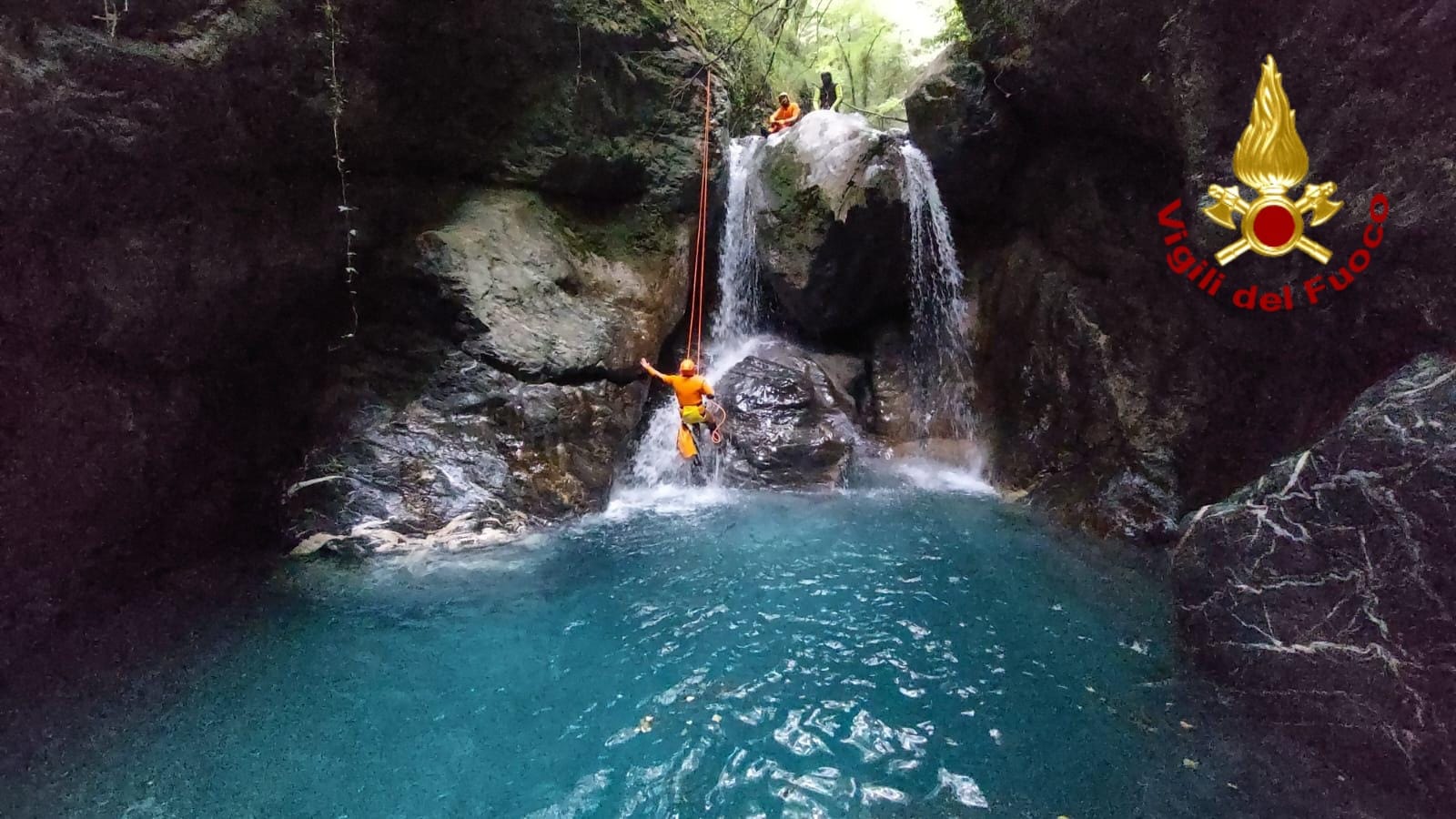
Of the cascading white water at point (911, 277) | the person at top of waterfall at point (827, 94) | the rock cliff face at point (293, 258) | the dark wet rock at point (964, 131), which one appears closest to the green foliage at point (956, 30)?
the dark wet rock at point (964, 131)

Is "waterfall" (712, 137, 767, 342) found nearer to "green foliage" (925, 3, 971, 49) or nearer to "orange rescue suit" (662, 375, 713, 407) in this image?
"green foliage" (925, 3, 971, 49)

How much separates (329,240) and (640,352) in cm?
344

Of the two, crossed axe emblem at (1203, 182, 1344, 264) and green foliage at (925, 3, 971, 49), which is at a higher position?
green foliage at (925, 3, 971, 49)

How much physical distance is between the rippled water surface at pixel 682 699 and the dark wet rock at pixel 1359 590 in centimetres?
50

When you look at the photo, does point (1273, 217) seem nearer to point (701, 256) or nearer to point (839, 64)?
point (701, 256)

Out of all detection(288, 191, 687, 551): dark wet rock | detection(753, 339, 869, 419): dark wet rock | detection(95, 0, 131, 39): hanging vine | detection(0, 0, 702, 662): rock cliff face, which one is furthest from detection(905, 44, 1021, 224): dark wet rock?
detection(95, 0, 131, 39): hanging vine

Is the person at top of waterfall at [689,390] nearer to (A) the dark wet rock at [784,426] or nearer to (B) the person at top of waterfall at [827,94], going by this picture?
(A) the dark wet rock at [784,426]

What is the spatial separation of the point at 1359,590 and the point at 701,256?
7685 millimetres

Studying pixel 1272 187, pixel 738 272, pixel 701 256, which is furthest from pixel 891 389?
pixel 1272 187

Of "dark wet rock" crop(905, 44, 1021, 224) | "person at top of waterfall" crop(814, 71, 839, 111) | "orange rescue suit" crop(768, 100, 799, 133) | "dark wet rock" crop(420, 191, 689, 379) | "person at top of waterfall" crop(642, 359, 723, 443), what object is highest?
"person at top of waterfall" crop(814, 71, 839, 111)

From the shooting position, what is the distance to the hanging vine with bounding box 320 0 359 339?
234 inches

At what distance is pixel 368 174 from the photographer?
679 cm

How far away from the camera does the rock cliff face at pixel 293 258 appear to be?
4484 mm

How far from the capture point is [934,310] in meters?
9.94
